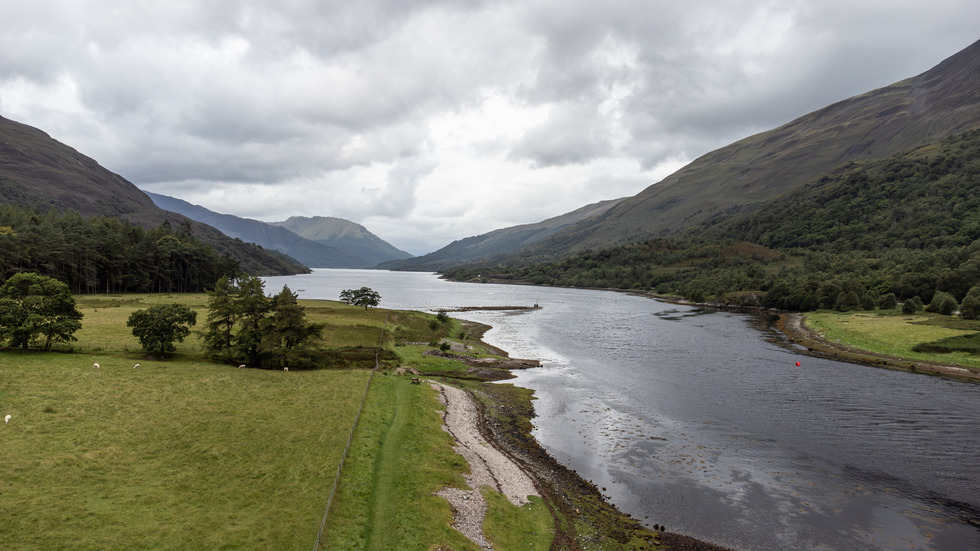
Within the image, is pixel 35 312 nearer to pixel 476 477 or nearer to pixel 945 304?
pixel 476 477

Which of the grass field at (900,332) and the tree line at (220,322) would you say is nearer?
the tree line at (220,322)

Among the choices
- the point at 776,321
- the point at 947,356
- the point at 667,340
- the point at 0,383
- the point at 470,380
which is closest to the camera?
the point at 0,383

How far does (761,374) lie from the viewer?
68438 millimetres

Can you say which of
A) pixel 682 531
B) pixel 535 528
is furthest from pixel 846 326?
pixel 535 528

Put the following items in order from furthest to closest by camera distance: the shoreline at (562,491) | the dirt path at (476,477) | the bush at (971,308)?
the bush at (971,308)
the dirt path at (476,477)
the shoreline at (562,491)

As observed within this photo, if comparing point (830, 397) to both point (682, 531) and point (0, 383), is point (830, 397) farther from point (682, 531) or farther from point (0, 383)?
point (0, 383)

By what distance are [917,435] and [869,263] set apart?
19457cm

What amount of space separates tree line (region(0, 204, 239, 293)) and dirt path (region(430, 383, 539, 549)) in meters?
103

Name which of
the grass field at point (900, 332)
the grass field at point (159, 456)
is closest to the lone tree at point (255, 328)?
the grass field at point (159, 456)

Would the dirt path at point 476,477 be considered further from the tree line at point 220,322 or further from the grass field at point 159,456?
the tree line at point 220,322

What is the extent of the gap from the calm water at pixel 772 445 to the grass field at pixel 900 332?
13660mm

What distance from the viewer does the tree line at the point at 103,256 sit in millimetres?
103938

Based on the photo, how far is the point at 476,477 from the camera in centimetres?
3052

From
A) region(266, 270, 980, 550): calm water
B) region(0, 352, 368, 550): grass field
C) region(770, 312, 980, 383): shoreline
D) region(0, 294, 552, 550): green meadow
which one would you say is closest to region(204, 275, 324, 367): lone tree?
region(0, 294, 552, 550): green meadow
